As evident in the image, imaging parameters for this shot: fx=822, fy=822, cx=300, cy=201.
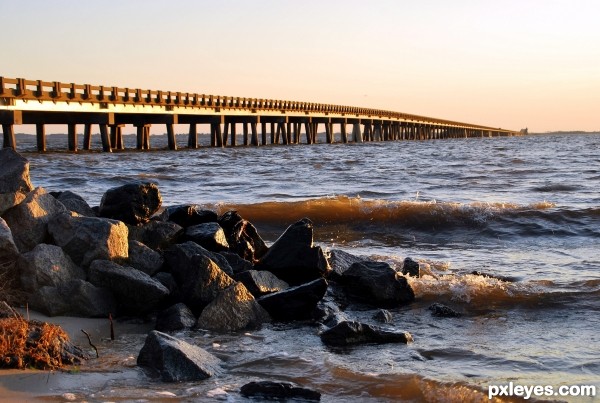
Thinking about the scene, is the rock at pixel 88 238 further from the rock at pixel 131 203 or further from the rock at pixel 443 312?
the rock at pixel 443 312

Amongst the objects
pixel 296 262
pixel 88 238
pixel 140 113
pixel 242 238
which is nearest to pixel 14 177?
pixel 88 238


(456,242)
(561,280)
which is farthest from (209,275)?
(456,242)

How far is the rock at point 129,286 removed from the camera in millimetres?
6855

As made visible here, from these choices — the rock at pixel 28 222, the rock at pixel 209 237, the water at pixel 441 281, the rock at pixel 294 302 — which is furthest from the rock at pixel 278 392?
the rock at pixel 209 237

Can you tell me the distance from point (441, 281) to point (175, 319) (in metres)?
2.96

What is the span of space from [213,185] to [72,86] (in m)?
14.0

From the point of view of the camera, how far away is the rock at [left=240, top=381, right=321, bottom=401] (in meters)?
4.78

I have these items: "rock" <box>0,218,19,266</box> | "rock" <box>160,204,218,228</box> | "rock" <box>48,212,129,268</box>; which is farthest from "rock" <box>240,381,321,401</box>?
"rock" <box>160,204,218,228</box>

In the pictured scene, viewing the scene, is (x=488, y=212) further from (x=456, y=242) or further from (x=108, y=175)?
(x=108, y=175)

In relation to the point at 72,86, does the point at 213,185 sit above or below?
below

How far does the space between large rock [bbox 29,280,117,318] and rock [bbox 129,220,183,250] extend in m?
1.64

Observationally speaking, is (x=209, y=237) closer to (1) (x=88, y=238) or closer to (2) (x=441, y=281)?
(1) (x=88, y=238)

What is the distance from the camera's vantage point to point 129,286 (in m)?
6.86

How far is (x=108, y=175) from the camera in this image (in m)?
23.5
